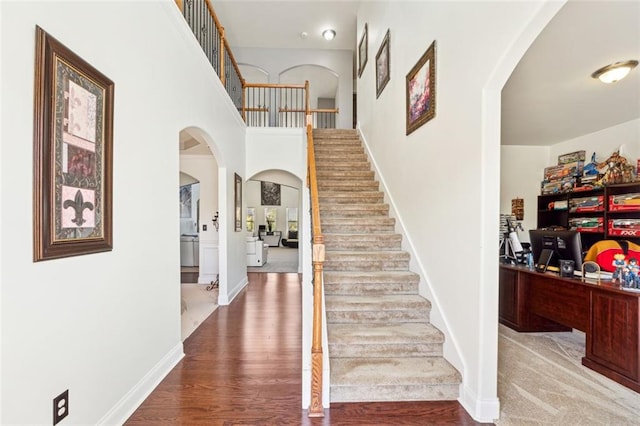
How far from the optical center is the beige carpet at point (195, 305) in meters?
3.59

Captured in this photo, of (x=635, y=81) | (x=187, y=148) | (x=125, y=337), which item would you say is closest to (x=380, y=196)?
(x=635, y=81)

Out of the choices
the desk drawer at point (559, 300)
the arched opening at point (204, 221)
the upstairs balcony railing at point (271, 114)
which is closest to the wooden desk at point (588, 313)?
the desk drawer at point (559, 300)

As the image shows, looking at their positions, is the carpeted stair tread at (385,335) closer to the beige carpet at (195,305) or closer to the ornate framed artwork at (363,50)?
the beige carpet at (195,305)

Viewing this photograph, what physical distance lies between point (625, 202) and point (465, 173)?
11.9ft

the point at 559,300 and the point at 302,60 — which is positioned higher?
the point at 302,60

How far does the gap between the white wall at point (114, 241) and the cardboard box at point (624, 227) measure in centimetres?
564

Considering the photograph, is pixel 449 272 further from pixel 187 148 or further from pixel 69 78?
pixel 187 148

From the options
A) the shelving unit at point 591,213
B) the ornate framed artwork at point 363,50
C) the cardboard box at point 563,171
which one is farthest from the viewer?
the ornate framed artwork at point 363,50

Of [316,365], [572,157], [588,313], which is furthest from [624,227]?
[316,365]

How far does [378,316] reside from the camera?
2674 mm

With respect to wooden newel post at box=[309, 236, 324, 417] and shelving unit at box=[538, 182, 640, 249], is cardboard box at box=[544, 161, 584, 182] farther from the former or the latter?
wooden newel post at box=[309, 236, 324, 417]

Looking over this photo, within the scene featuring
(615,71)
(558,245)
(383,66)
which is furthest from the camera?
(383,66)

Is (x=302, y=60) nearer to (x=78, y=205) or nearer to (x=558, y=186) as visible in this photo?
(x=558, y=186)

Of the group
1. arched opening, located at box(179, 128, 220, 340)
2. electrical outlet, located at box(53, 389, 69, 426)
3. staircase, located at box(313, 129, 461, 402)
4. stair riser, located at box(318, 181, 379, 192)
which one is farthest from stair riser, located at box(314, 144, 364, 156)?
electrical outlet, located at box(53, 389, 69, 426)
